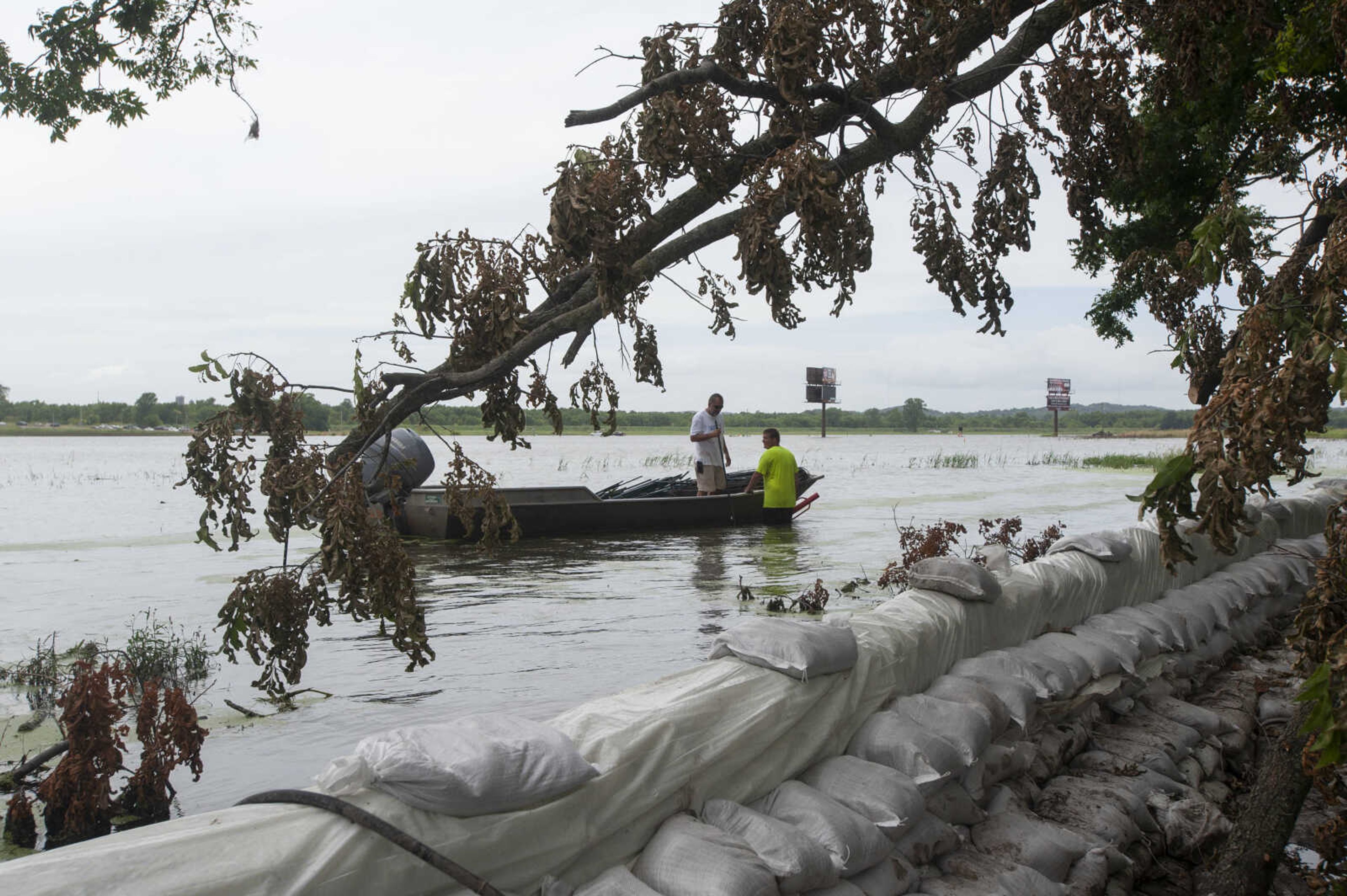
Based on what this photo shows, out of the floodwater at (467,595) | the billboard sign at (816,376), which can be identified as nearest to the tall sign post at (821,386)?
A: the billboard sign at (816,376)

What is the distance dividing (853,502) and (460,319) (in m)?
18.1

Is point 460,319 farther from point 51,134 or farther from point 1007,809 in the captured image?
point 51,134

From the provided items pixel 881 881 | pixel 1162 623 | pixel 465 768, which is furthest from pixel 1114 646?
pixel 465 768

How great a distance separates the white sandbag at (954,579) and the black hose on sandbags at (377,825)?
285 cm

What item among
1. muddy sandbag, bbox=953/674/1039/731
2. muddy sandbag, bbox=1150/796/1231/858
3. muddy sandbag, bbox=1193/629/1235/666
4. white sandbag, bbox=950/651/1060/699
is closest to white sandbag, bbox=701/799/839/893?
muddy sandbag, bbox=953/674/1039/731

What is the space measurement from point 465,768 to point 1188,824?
3.30 m

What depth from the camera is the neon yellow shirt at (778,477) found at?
594 inches

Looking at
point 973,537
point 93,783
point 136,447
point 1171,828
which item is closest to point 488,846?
point 93,783

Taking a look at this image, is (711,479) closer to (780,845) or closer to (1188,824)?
(1188,824)

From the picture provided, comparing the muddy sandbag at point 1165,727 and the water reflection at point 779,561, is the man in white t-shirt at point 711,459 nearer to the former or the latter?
the water reflection at point 779,561

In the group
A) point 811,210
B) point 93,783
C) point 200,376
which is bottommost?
point 93,783

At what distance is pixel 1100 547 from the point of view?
6.15 meters

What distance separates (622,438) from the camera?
94.1m

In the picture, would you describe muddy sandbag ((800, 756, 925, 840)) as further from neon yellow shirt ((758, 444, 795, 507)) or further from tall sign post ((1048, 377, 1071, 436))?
tall sign post ((1048, 377, 1071, 436))
